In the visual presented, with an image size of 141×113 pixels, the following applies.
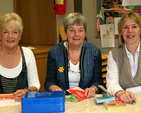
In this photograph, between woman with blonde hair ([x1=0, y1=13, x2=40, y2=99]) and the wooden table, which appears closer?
the wooden table

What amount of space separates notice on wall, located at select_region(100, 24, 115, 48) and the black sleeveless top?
1266 millimetres

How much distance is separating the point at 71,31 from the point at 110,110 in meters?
0.92

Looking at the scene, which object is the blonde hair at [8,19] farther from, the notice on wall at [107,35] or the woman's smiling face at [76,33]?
the notice on wall at [107,35]

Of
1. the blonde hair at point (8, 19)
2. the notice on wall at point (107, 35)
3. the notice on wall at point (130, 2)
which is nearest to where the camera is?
the blonde hair at point (8, 19)

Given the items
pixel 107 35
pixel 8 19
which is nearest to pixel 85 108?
pixel 8 19

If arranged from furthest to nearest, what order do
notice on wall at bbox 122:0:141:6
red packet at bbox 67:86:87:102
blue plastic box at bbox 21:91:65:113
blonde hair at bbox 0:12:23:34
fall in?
notice on wall at bbox 122:0:141:6 → blonde hair at bbox 0:12:23:34 → red packet at bbox 67:86:87:102 → blue plastic box at bbox 21:91:65:113

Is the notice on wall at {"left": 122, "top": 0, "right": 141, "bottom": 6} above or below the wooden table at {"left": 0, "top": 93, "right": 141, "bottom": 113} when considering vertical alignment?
above

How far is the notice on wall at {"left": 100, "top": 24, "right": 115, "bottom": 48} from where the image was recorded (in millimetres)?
2543

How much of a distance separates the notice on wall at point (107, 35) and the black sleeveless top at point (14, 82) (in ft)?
4.15

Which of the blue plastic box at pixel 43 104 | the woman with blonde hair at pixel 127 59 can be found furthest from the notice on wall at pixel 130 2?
the blue plastic box at pixel 43 104

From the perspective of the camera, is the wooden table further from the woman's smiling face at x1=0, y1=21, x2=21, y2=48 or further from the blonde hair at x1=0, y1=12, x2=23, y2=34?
the blonde hair at x1=0, y1=12, x2=23, y2=34

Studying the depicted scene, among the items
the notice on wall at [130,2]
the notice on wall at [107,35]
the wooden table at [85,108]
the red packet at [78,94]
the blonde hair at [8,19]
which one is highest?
the notice on wall at [130,2]

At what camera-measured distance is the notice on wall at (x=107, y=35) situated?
254 centimetres

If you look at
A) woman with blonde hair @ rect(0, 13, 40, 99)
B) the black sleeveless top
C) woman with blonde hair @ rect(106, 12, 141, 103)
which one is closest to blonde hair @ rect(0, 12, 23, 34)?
woman with blonde hair @ rect(0, 13, 40, 99)
